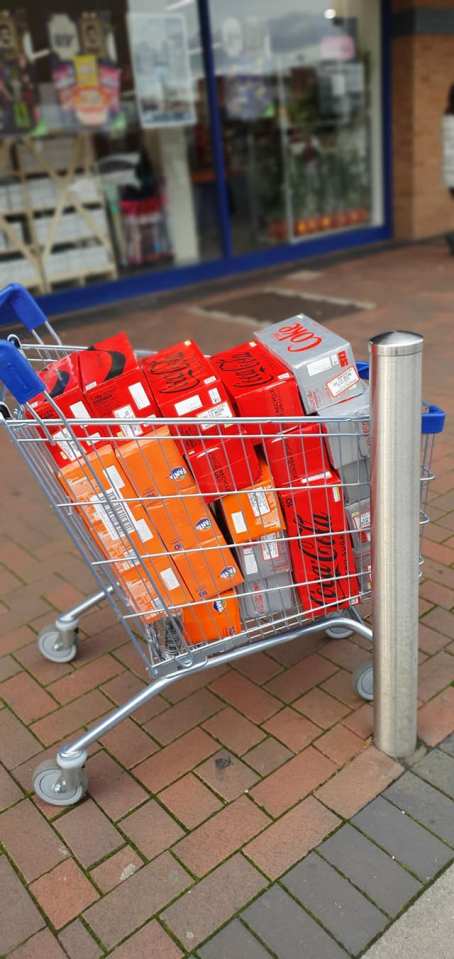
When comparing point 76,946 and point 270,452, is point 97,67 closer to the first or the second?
point 270,452

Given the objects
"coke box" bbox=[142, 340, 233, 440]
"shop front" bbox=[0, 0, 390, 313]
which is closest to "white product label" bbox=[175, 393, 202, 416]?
"coke box" bbox=[142, 340, 233, 440]

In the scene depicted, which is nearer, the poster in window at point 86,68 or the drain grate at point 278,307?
the drain grate at point 278,307

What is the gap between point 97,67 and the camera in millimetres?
8320

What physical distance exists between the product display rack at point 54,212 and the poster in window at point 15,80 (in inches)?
7.9

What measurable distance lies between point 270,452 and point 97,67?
299 inches

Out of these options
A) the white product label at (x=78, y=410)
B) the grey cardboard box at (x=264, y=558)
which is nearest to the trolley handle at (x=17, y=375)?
the white product label at (x=78, y=410)

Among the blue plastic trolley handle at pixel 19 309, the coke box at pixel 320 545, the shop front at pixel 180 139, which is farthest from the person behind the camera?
the shop front at pixel 180 139

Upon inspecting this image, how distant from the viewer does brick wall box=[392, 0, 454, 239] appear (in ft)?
32.2

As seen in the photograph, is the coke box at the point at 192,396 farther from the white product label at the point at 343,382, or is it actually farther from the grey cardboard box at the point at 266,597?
the grey cardboard box at the point at 266,597

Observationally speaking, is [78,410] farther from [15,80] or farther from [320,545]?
[15,80]

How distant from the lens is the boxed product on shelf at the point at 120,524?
2164 mm

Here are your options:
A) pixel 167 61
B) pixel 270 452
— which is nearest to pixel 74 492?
pixel 270 452

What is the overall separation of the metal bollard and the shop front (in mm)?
6953

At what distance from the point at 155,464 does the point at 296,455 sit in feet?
1.37
